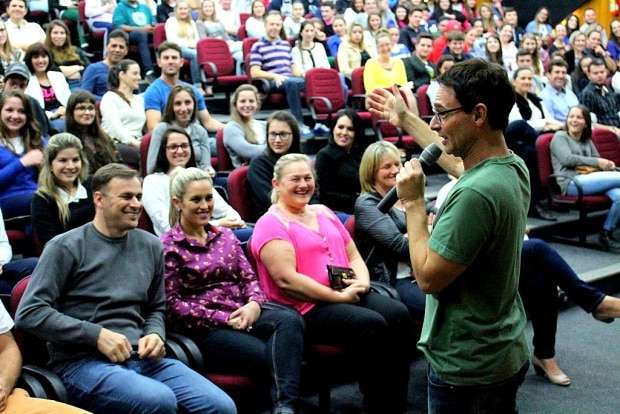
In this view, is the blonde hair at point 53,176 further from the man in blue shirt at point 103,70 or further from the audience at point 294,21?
the audience at point 294,21

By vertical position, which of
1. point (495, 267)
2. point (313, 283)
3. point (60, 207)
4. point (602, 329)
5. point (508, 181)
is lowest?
point (602, 329)

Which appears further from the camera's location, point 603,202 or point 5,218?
point 603,202

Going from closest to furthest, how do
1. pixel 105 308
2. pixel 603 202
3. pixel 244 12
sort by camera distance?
1. pixel 105 308
2. pixel 603 202
3. pixel 244 12

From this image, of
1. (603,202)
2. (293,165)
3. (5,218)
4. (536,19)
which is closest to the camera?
(293,165)

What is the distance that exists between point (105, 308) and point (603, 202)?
149 inches

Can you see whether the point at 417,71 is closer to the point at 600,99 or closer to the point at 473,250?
the point at 600,99

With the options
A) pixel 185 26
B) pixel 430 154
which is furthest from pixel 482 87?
pixel 185 26

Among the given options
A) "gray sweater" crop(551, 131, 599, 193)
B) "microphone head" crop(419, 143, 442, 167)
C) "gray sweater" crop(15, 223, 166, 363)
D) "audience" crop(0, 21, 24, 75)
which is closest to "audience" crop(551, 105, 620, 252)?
"gray sweater" crop(551, 131, 599, 193)

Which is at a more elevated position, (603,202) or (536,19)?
(536,19)

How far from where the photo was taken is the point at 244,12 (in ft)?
28.9

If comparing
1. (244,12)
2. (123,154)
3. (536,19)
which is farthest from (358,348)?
(536,19)

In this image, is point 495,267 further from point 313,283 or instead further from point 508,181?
point 313,283

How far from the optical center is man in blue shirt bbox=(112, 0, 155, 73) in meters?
7.08

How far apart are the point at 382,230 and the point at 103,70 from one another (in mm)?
3104
